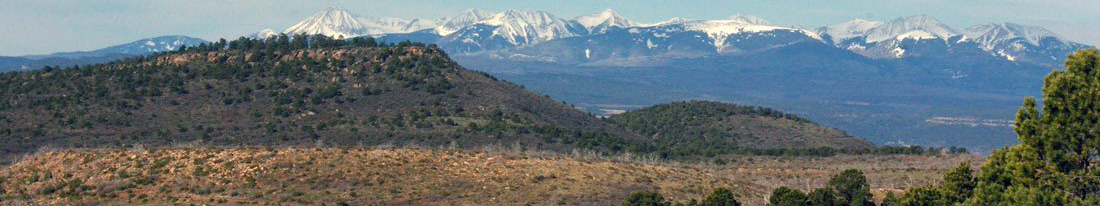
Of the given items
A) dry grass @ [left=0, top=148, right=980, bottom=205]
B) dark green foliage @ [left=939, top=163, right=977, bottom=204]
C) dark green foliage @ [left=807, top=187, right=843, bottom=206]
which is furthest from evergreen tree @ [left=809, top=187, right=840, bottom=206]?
dry grass @ [left=0, top=148, right=980, bottom=205]

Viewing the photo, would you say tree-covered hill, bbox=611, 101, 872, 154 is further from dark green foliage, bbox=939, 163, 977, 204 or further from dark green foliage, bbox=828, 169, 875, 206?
dark green foliage, bbox=939, 163, 977, 204

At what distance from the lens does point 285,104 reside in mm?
101625

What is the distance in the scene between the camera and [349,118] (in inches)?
3797

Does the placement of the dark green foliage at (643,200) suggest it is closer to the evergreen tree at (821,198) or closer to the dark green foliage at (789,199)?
the dark green foliage at (789,199)

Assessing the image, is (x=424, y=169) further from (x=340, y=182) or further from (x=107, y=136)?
(x=107, y=136)

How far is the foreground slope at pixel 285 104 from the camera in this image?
88.4 m

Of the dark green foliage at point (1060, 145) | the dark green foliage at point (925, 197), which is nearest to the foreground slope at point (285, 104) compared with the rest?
the dark green foliage at point (925, 197)

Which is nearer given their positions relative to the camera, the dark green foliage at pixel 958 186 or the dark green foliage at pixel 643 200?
the dark green foliage at pixel 958 186

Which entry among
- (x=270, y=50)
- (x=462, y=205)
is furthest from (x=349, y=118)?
(x=462, y=205)

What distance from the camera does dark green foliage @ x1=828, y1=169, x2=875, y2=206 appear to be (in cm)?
4584

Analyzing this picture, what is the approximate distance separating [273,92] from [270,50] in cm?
1714

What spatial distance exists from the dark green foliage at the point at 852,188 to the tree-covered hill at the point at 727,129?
5373cm

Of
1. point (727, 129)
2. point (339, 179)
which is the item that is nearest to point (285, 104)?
point (727, 129)

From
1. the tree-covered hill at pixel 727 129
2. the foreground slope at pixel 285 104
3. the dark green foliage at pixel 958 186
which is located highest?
the dark green foliage at pixel 958 186
